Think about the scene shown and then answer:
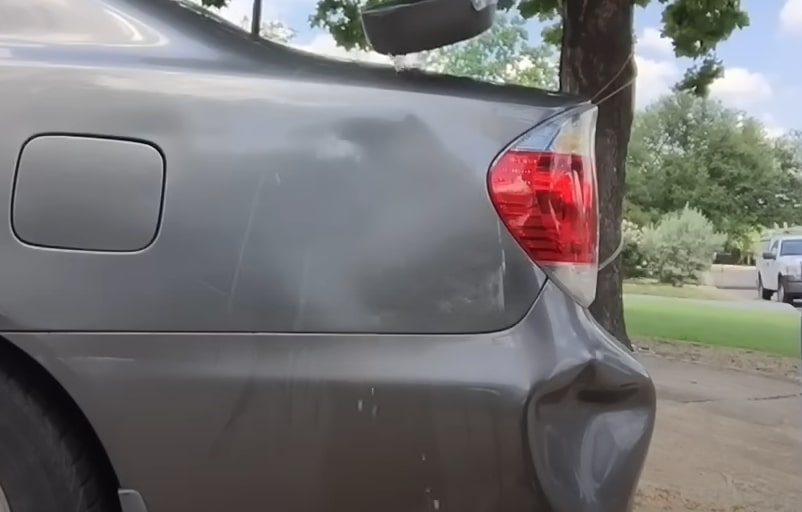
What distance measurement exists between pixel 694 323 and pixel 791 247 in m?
3.11

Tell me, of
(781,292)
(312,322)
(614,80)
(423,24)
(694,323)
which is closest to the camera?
(312,322)

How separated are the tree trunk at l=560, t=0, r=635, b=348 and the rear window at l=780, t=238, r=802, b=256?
1299mm

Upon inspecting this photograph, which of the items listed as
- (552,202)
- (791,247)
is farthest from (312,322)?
(791,247)

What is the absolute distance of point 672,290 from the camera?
27.3 ft

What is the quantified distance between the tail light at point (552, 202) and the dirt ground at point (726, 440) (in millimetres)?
1896

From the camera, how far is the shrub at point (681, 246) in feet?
25.2

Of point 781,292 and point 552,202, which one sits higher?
point 552,202

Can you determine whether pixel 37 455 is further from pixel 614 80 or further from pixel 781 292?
pixel 781 292

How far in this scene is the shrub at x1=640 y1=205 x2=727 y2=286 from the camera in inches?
303

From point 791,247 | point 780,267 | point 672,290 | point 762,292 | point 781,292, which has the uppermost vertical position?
point 791,247

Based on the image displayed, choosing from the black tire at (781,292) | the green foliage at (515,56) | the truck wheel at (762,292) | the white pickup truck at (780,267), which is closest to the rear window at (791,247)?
the white pickup truck at (780,267)

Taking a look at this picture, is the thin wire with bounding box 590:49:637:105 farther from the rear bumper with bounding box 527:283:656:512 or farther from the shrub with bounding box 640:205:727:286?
the rear bumper with bounding box 527:283:656:512

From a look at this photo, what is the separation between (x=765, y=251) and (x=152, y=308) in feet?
19.4

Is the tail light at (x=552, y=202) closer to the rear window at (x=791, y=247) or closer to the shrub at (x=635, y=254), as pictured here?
the rear window at (x=791, y=247)
